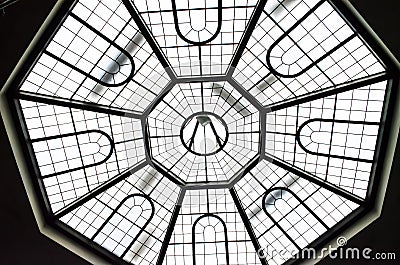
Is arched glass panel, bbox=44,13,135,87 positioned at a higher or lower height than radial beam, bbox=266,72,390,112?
higher

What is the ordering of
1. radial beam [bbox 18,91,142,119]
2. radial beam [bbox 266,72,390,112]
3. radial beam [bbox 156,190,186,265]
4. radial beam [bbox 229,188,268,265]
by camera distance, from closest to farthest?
radial beam [bbox 266,72,390,112] → radial beam [bbox 18,91,142,119] → radial beam [bbox 229,188,268,265] → radial beam [bbox 156,190,186,265]

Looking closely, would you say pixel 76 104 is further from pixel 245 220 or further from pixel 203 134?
pixel 245 220

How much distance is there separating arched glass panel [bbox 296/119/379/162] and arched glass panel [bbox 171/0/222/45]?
464 cm

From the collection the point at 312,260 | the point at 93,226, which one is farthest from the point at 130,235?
the point at 312,260

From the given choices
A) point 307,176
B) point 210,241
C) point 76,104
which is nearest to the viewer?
point 76,104

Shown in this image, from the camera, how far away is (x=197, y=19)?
18.0 meters

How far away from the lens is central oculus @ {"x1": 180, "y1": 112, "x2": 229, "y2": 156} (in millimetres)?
20453

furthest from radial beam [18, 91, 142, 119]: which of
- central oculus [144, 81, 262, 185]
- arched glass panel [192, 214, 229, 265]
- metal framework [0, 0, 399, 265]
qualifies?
arched glass panel [192, 214, 229, 265]

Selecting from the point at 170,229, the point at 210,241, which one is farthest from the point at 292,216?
the point at 170,229

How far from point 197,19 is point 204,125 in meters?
4.27

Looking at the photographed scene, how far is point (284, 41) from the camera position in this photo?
1817 centimetres

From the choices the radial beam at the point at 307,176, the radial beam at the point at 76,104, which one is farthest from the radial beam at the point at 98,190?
the radial beam at the point at 307,176

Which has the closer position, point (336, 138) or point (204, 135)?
point (336, 138)

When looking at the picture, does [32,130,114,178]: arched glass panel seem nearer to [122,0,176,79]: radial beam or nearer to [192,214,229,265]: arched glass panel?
[122,0,176,79]: radial beam
